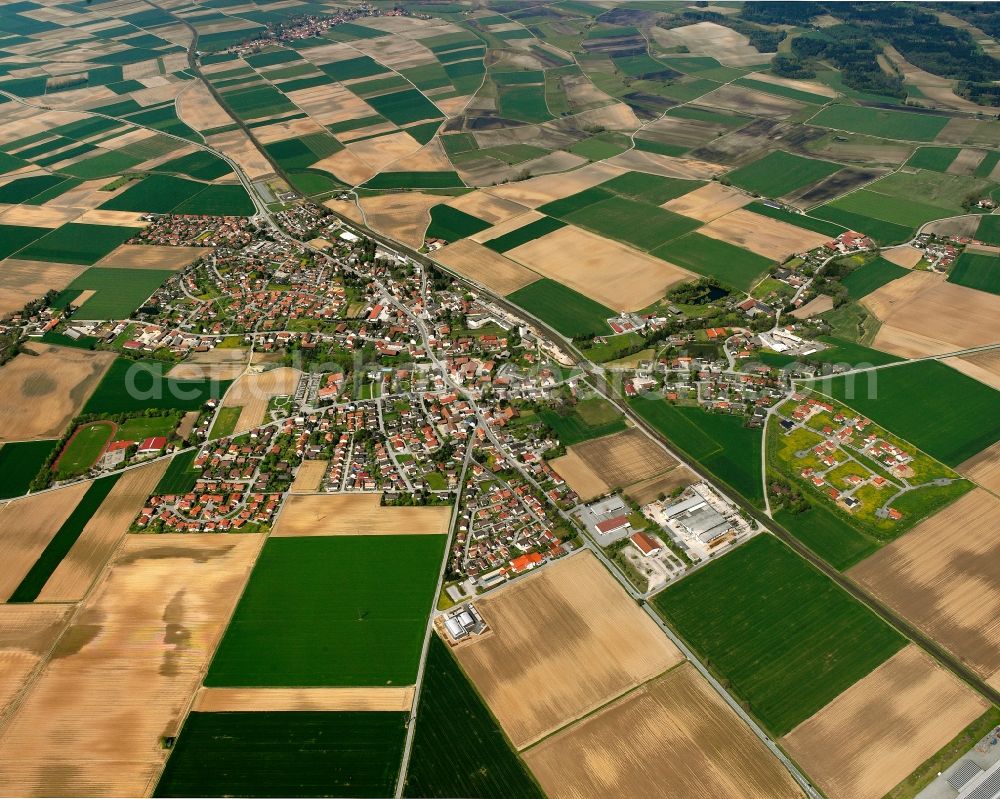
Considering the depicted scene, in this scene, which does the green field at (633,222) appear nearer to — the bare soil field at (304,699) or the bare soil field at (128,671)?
the bare soil field at (128,671)

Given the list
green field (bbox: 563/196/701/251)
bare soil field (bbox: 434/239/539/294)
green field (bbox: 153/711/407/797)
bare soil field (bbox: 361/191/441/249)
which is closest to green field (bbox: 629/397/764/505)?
bare soil field (bbox: 434/239/539/294)

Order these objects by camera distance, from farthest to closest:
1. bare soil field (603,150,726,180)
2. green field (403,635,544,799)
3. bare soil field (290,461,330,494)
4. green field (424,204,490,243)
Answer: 1. bare soil field (603,150,726,180)
2. green field (424,204,490,243)
3. bare soil field (290,461,330,494)
4. green field (403,635,544,799)

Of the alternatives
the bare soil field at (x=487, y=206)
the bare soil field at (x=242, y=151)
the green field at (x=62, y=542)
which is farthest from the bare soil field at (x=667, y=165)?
the green field at (x=62, y=542)

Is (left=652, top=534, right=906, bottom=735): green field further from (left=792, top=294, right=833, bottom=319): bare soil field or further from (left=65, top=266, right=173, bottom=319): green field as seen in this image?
(left=65, top=266, right=173, bottom=319): green field

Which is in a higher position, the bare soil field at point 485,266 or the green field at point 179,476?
the bare soil field at point 485,266

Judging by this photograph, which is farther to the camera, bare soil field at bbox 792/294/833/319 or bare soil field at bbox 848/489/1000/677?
bare soil field at bbox 792/294/833/319

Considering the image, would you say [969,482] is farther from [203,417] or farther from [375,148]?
[375,148]
